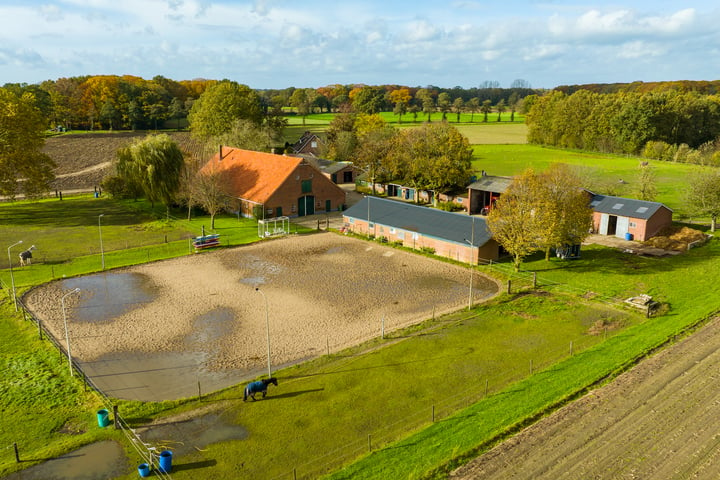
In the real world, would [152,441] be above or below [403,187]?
below

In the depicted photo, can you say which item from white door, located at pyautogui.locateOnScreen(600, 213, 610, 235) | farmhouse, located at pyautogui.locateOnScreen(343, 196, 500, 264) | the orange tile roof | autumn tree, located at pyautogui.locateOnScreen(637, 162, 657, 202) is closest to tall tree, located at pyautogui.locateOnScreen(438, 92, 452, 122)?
autumn tree, located at pyautogui.locateOnScreen(637, 162, 657, 202)

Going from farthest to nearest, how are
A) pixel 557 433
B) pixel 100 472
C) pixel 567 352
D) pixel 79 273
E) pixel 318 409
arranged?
pixel 79 273, pixel 567 352, pixel 318 409, pixel 557 433, pixel 100 472

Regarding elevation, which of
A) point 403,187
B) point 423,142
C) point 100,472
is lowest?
point 100,472

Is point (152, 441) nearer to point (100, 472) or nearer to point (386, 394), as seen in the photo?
point (100, 472)

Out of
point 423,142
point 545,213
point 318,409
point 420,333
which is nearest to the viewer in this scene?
point 318,409

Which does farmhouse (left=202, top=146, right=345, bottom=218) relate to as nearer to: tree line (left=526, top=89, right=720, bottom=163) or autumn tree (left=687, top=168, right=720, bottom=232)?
autumn tree (left=687, top=168, right=720, bottom=232)

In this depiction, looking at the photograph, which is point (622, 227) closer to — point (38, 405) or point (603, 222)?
point (603, 222)

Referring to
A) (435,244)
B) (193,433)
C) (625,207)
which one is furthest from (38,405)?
(625,207)

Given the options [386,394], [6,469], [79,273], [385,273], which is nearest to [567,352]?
[386,394]
